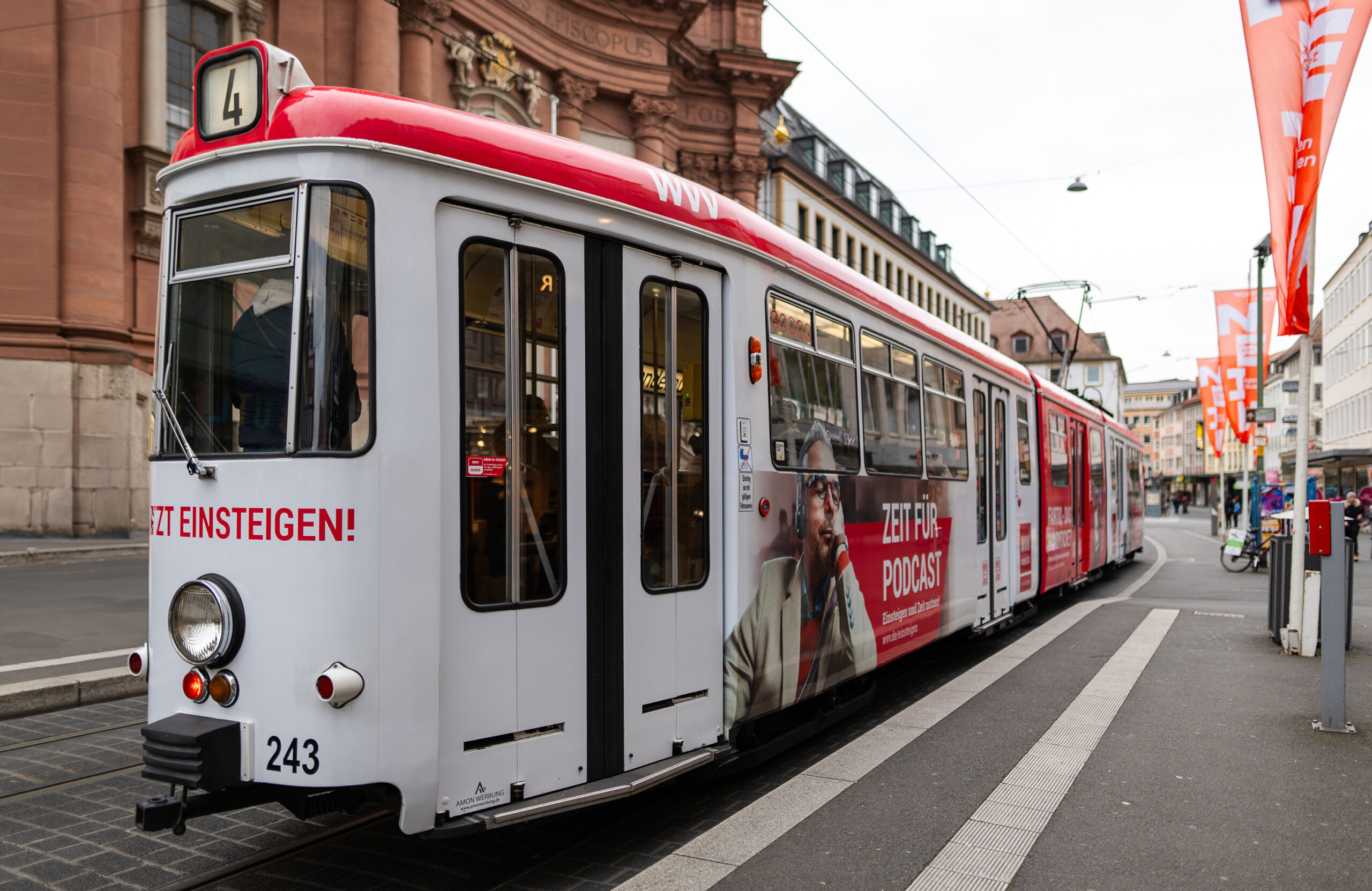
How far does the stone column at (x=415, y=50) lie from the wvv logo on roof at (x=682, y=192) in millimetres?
21417

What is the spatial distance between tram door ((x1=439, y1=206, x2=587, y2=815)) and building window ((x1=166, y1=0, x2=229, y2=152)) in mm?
19194

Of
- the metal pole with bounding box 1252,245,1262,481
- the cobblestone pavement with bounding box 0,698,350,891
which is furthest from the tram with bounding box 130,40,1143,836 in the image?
the metal pole with bounding box 1252,245,1262,481

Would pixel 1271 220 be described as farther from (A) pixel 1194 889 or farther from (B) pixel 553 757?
(B) pixel 553 757

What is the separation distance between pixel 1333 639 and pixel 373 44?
73.0 feet

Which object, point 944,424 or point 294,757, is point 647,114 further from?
point 294,757

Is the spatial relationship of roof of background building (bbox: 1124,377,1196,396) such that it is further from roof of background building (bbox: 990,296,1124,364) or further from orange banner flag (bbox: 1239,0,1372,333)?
orange banner flag (bbox: 1239,0,1372,333)

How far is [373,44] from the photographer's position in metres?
23.2

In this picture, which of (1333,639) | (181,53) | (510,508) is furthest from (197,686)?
(181,53)

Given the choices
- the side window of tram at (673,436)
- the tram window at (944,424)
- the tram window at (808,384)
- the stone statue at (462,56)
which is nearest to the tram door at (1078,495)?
the tram window at (944,424)

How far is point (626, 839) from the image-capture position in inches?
192

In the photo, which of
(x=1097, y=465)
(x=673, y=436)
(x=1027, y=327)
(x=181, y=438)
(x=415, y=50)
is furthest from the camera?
(x=1027, y=327)

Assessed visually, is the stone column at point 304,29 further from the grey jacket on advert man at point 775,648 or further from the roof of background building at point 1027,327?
the roof of background building at point 1027,327

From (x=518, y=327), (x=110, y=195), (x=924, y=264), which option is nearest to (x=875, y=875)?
(x=518, y=327)

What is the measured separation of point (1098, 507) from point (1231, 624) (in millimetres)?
5634
